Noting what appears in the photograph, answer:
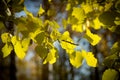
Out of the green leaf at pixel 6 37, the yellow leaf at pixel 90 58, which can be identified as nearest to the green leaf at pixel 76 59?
the yellow leaf at pixel 90 58

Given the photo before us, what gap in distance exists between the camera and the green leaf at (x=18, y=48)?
1689 mm

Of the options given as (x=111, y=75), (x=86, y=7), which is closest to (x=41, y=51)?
(x=111, y=75)

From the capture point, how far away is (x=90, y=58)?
175cm

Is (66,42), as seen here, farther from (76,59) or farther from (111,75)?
(111,75)

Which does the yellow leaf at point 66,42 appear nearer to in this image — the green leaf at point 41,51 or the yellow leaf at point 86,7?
the green leaf at point 41,51

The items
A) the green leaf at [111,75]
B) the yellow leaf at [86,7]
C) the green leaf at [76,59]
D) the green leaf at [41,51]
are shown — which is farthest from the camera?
the yellow leaf at [86,7]

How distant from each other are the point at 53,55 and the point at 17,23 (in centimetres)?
32

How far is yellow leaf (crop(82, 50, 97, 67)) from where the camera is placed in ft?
5.66

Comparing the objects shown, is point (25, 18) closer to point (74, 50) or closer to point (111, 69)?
point (74, 50)

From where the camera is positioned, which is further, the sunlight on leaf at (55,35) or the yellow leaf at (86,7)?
the yellow leaf at (86,7)

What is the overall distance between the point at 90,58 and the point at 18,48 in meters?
0.48

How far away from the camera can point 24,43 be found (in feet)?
5.69

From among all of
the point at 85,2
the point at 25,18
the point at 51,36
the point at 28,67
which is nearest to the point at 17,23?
the point at 25,18

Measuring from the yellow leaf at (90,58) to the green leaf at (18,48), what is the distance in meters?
0.42
